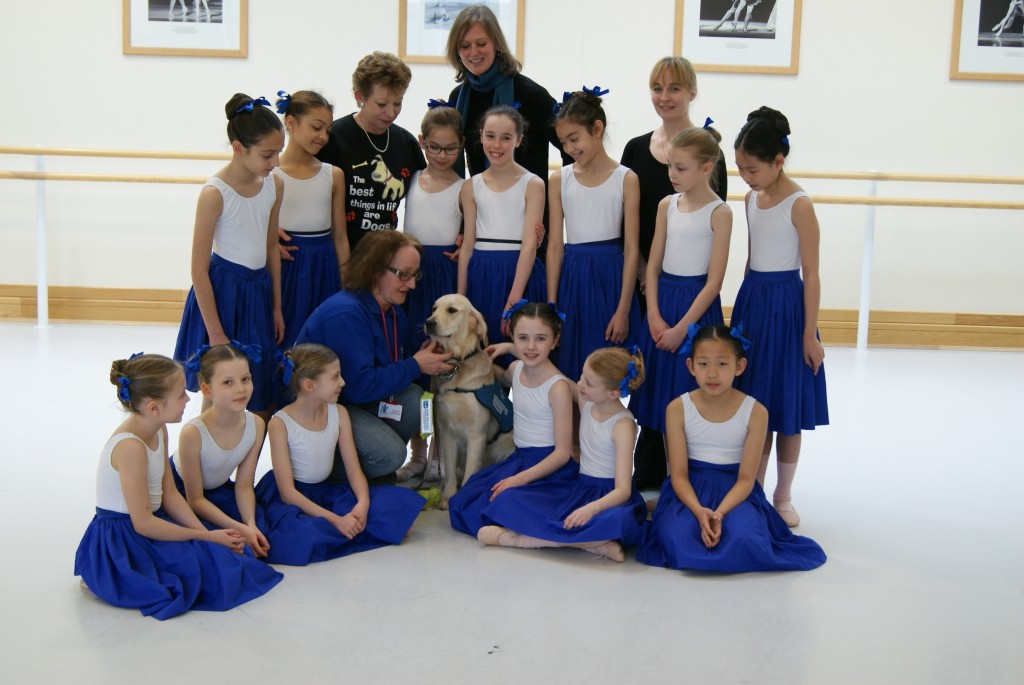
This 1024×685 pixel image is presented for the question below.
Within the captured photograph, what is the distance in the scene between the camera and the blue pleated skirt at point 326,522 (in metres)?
2.62

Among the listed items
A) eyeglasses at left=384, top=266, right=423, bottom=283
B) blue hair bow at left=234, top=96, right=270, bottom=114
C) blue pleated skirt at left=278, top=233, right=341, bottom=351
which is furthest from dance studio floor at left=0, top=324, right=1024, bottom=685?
blue hair bow at left=234, top=96, right=270, bottom=114

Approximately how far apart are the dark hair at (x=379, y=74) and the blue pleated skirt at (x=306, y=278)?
0.53m

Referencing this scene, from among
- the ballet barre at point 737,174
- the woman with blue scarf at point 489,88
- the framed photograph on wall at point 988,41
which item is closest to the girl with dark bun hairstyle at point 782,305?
the woman with blue scarf at point 489,88

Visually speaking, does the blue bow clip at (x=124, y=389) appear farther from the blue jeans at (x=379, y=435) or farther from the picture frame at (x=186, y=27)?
the picture frame at (x=186, y=27)

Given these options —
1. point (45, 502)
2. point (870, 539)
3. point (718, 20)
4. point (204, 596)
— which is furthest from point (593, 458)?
point (718, 20)

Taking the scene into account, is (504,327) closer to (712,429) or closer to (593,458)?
(593,458)

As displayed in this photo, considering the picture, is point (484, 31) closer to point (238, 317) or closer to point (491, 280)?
point (491, 280)

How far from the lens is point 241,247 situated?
3.01 m

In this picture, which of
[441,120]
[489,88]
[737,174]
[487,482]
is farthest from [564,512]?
[737,174]

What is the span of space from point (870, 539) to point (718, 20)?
4.39 meters

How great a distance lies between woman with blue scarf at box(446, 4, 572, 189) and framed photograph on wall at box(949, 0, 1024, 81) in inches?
157

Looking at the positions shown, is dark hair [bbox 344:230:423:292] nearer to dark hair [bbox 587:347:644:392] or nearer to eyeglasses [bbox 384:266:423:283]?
eyeglasses [bbox 384:266:423:283]

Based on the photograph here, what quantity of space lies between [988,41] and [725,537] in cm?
516

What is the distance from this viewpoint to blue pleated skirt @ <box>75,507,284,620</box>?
7.49 ft
